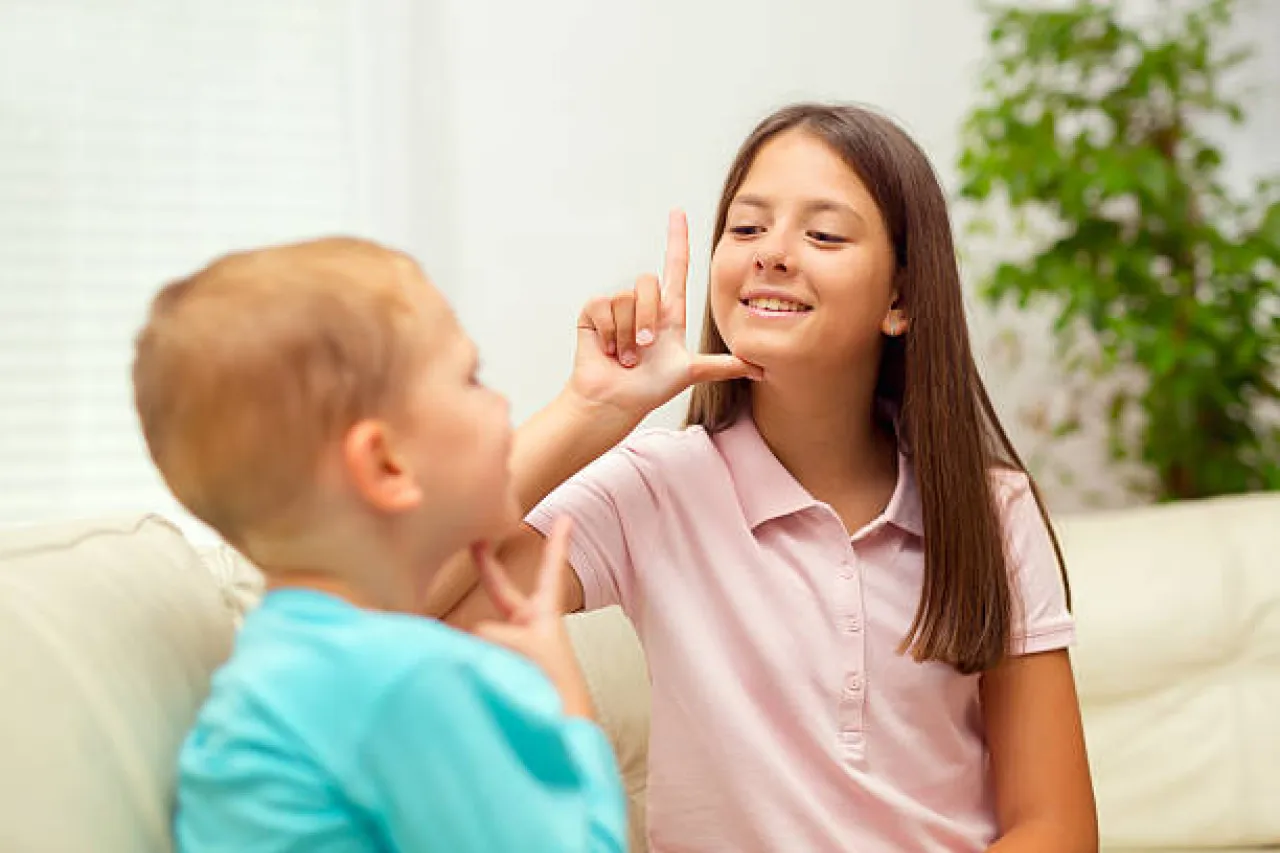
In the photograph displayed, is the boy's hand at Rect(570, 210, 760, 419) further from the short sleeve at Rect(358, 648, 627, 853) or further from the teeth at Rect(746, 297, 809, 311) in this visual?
the short sleeve at Rect(358, 648, 627, 853)

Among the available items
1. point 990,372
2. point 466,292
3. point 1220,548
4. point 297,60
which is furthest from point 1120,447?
point 297,60

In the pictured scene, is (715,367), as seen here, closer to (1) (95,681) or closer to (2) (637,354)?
(2) (637,354)

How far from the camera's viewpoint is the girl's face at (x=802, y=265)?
132cm

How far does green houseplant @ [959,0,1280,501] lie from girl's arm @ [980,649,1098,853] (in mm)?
1224

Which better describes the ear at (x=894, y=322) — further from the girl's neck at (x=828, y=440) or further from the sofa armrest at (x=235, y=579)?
the sofa armrest at (x=235, y=579)

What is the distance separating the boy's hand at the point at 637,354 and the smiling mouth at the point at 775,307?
0.20 feet

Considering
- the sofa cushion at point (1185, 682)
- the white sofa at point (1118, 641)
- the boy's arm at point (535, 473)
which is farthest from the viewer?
the sofa cushion at point (1185, 682)

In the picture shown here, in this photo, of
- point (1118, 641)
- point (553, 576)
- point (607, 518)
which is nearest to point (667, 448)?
point (607, 518)

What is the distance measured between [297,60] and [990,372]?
160cm

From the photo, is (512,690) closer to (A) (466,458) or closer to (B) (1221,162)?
(A) (466,458)

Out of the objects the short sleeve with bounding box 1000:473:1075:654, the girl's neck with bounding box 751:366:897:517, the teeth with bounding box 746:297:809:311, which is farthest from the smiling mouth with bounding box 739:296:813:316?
the short sleeve with bounding box 1000:473:1075:654

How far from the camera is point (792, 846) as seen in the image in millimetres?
1306

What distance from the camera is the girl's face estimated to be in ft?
4.34

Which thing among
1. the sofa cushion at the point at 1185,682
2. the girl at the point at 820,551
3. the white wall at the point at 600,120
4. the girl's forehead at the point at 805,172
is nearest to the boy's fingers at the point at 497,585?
the girl at the point at 820,551
